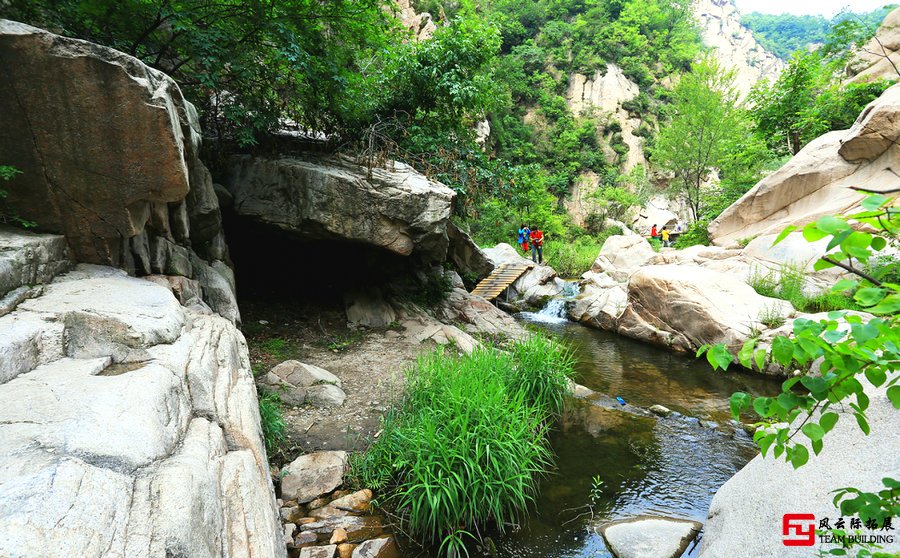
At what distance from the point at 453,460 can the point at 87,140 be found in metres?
4.14

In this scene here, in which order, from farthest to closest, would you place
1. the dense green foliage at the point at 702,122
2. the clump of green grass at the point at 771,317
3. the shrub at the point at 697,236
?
the dense green foliage at the point at 702,122
the shrub at the point at 697,236
the clump of green grass at the point at 771,317

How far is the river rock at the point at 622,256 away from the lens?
17281mm

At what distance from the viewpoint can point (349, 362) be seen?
7.40 m

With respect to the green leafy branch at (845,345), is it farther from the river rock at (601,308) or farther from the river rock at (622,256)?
the river rock at (622,256)

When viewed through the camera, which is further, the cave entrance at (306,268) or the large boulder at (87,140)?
the cave entrance at (306,268)

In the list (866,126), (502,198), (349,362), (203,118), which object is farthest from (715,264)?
(203,118)

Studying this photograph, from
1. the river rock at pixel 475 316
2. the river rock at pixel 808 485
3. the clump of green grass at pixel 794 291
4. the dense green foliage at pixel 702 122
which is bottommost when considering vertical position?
the river rock at pixel 475 316

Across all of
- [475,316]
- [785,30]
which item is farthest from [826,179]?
[785,30]

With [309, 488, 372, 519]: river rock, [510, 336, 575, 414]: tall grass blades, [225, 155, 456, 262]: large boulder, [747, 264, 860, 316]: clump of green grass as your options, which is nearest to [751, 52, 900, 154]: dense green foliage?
[747, 264, 860, 316]: clump of green grass

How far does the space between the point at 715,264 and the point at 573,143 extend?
66.7ft

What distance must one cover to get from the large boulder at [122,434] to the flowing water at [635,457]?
8.03ft

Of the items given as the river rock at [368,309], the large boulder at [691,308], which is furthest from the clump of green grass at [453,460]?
the large boulder at [691,308]

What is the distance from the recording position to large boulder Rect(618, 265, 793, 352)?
8.98 m

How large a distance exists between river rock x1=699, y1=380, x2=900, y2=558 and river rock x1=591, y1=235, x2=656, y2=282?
13759mm
